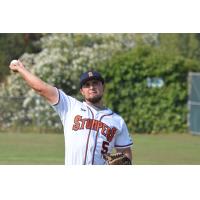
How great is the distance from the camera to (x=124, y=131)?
23.7ft

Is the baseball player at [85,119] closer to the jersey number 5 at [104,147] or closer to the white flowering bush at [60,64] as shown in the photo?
the jersey number 5 at [104,147]

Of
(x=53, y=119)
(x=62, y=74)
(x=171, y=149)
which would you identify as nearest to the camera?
(x=171, y=149)

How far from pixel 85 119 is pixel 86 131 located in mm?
110

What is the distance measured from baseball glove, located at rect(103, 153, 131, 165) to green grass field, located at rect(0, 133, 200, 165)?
7164mm

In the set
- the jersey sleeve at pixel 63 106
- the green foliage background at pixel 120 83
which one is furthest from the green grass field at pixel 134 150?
the jersey sleeve at pixel 63 106

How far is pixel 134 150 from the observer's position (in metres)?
19.7

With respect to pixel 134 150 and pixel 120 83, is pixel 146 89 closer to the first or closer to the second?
pixel 120 83

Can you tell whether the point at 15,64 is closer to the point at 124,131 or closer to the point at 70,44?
the point at 124,131

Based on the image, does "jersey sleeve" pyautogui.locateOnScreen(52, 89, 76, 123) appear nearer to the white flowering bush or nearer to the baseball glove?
the baseball glove

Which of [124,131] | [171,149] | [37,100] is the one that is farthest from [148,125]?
[124,131]

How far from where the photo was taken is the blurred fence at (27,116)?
27.9 m

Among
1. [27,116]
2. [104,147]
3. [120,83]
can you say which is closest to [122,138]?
[104,147]

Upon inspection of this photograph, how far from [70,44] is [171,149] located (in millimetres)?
11796

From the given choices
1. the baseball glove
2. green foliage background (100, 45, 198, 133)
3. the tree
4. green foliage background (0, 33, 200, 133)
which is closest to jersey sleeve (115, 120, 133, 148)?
the baseball glove
